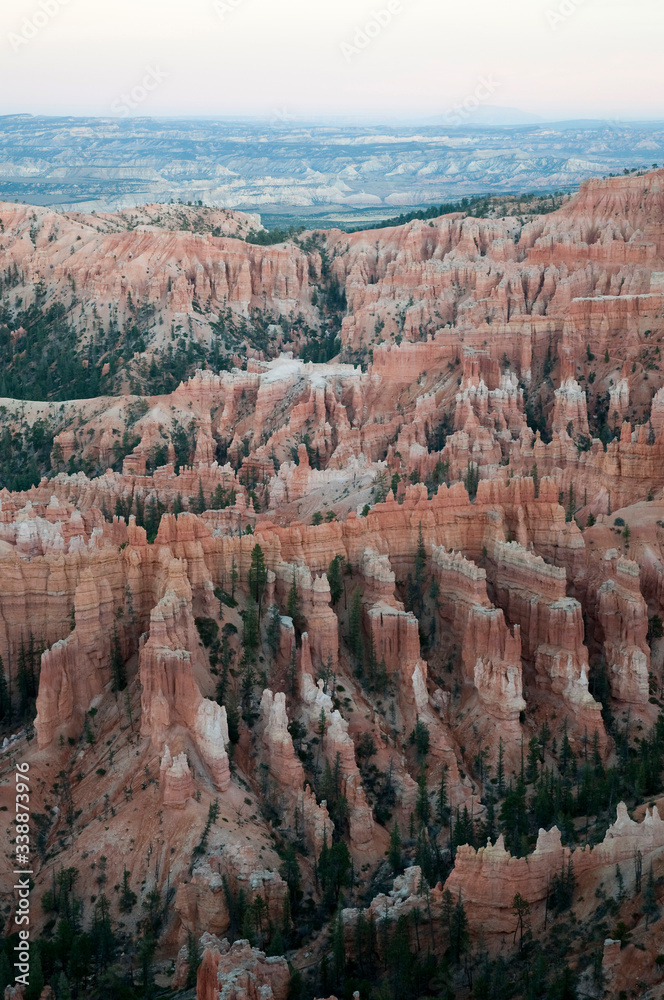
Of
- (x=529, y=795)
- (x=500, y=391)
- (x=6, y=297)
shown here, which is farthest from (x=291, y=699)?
(x=6, y=297)

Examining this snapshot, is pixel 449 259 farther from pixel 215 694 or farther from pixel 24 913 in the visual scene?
pixel 24 913

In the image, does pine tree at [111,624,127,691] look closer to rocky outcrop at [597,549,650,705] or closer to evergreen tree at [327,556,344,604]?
evergreen tree at [327,556,344,604]

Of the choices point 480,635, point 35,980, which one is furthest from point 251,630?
point 35,980

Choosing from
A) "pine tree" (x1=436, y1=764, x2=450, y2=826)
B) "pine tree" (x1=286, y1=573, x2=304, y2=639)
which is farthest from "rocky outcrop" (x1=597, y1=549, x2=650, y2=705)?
"pine tree" (x1=286, y1=573, x2=304, y2=639)

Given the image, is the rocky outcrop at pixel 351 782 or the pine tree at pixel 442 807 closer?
the rocky outcrop at pixel 351 782

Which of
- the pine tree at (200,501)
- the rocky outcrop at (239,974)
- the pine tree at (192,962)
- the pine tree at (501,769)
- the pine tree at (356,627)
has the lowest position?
the pine tree at (501,769)

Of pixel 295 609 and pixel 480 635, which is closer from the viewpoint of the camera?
pixel 295 609

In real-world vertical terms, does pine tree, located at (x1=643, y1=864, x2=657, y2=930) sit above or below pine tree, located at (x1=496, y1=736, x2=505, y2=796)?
above

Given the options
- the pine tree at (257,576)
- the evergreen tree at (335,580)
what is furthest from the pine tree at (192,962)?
the evergreen tree at (335,580)

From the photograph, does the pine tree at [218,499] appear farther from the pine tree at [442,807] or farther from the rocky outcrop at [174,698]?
the pine tree at [442,807]

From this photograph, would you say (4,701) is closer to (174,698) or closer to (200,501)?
(174,698)

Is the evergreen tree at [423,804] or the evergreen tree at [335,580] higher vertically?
the evergreen tree at [335,580]

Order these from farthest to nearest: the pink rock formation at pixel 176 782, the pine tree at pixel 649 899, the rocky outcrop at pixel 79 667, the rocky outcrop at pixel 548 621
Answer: the rocky outcrop at pixel 548 621 < the rocky outcrop at pixel 79 667 < the pink rock formation at pixel 176 782 < the pine tree at pixel 649 899

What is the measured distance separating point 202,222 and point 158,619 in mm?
103581
